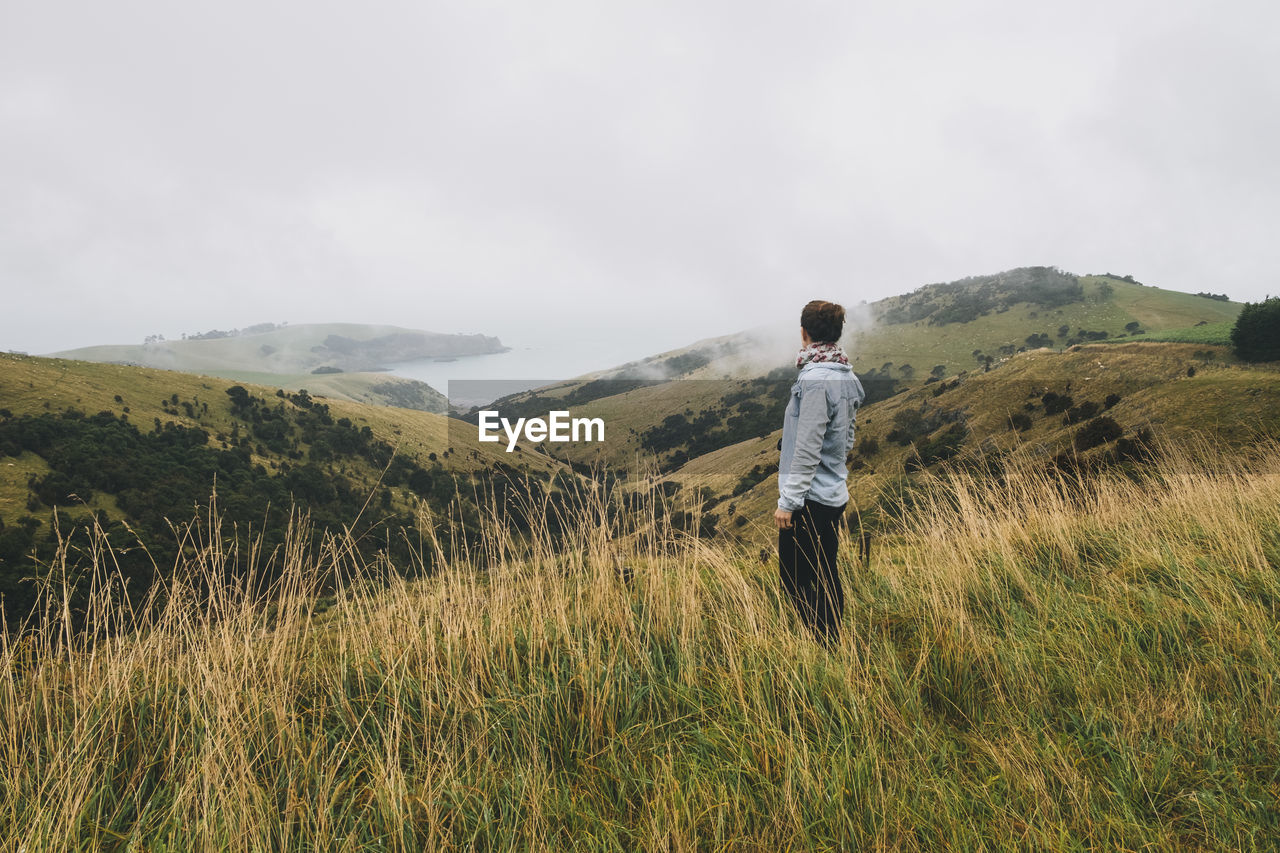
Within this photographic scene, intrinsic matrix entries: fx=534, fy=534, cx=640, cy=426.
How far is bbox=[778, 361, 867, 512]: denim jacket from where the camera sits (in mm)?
3346

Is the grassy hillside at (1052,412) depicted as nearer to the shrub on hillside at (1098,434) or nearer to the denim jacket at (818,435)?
the shrub on hillside at (1098,434)

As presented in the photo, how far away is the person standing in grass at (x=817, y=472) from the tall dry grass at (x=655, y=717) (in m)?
0.26

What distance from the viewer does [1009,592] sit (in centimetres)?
389

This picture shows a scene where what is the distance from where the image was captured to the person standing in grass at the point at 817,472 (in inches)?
132

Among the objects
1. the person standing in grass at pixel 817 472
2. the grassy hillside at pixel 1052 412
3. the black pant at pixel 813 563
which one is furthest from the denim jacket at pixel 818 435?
the grassy hillside at pixel 1052 412

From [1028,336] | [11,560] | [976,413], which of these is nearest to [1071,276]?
[1028,336]

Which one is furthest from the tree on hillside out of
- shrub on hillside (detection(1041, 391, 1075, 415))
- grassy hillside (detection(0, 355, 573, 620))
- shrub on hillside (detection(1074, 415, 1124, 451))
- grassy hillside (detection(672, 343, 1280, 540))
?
grassy hillside (detection(0, 355, 573, 620))

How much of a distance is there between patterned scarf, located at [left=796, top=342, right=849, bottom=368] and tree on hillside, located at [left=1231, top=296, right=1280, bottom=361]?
39.9m

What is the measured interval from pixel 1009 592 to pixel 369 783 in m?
4.18

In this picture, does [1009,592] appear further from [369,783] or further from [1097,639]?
[369,783]

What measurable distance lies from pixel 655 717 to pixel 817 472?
6.08 ft

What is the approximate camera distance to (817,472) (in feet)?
11.7

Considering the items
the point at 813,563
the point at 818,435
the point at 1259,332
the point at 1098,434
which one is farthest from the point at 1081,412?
the point at 818,435

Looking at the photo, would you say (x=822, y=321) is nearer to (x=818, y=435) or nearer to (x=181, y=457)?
(x=818, y=435)
